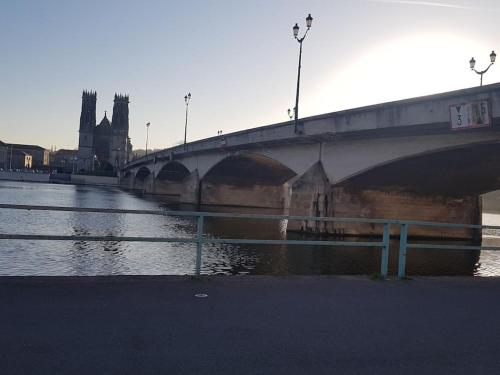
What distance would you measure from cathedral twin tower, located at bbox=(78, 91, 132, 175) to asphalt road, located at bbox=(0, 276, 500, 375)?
162992 millimetres

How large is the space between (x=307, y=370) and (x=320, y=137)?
903 inches

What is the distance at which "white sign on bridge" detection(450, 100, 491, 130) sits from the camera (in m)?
16.3

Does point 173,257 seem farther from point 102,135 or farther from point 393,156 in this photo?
point 102,135

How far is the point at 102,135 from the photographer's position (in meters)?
172

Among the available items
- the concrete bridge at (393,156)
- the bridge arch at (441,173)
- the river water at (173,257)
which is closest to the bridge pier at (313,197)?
the concrete bridge at (393,156)

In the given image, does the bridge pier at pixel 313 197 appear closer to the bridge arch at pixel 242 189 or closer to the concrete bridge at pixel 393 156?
the concrete bridge at pixel 393 156

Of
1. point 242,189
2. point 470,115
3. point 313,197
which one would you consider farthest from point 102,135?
point 470,115

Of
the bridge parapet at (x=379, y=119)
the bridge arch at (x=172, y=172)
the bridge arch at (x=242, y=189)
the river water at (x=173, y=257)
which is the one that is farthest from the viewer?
the bridge arch at (x=172, y=172)

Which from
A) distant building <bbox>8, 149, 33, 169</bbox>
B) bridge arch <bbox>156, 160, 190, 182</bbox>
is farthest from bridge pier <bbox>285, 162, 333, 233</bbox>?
distant building <bbox>8, 149, 33, 169</bbox>

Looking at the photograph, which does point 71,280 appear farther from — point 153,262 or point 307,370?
point 153,262

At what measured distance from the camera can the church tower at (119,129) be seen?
6547 inches

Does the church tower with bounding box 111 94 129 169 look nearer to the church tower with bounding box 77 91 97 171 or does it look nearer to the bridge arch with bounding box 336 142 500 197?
the church tower with bounding box 77 91 97 171

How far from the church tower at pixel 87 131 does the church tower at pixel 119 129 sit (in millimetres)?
7660

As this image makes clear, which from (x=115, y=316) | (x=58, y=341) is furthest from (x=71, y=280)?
(x=58, y=341)
